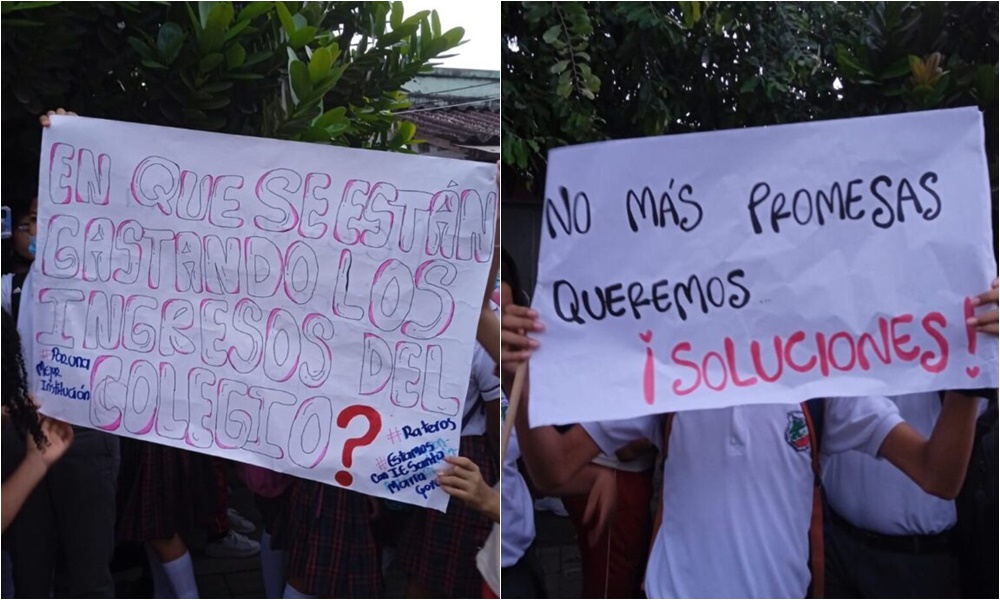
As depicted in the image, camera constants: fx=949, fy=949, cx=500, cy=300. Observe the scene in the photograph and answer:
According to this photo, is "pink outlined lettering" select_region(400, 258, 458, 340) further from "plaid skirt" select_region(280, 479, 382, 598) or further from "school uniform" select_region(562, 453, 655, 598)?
"plaid skirt" select_region(280, 479, 382, 598)

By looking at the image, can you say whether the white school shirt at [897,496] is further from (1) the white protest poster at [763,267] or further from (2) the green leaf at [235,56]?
(2) the green leaf at [235,56]

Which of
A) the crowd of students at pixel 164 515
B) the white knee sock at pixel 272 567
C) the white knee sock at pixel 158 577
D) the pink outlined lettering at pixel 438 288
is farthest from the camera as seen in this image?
the white knee sock at pixel 158 577

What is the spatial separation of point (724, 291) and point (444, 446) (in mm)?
839

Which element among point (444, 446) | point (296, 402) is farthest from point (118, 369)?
point (444, 446)

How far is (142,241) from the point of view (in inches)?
102

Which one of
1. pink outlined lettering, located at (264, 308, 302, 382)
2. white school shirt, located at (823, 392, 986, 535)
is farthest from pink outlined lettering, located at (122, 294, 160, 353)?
white school shirt, located at (823, 392, 986, 535)

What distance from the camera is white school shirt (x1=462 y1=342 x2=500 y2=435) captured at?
2.62 m

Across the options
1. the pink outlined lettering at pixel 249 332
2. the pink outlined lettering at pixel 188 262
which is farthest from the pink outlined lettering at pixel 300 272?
the pink outlined lettering at pixel 188 262

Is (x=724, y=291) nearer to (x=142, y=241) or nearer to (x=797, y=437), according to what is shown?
(x=797, y=437)

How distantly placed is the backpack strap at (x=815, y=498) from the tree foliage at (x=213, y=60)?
1.53 metres

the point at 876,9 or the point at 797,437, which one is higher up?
the point at 876,9

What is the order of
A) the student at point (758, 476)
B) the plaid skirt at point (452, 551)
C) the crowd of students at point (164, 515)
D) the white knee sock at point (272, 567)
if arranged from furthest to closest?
the white knee sock at point (272, 567) → the plaid skirt at point (452, 551) → the crowd of students at point (164, 515) → the student at point (758, 476)

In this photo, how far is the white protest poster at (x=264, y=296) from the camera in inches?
96.5

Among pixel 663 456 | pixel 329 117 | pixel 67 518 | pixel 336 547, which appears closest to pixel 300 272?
pixel 329 117
